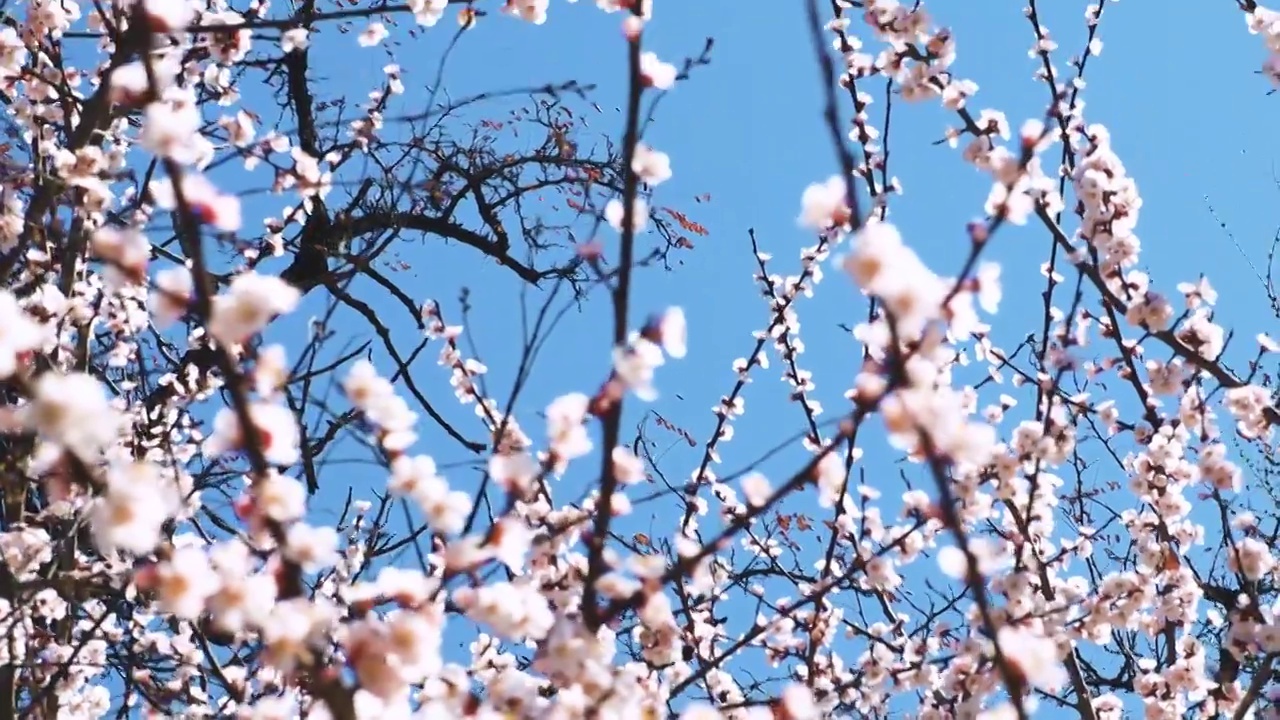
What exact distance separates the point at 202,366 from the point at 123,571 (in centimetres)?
182

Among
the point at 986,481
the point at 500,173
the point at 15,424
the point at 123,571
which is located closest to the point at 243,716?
the point at 123,571

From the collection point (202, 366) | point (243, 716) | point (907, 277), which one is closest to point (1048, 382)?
point (907, 277)

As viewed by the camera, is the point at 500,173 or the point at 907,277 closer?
the point at 907,277

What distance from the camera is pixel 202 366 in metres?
4.20

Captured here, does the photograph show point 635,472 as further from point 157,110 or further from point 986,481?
point 986,481

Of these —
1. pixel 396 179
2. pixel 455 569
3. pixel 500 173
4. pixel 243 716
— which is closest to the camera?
pixel 455 569

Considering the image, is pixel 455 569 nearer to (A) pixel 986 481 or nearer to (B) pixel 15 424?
(B) pixel 15 424

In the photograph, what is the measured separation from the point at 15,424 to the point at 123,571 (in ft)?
2.82

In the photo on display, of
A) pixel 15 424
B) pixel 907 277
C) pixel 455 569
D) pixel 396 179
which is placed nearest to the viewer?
pixel 907 277

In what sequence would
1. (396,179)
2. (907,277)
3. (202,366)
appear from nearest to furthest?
(907,277)
(202,366)
(396,179)

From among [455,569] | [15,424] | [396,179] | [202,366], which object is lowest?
[455,569]

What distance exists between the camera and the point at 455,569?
5.44ft

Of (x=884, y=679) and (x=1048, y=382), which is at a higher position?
(x=1048, y=382)

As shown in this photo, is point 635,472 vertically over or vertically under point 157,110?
under
